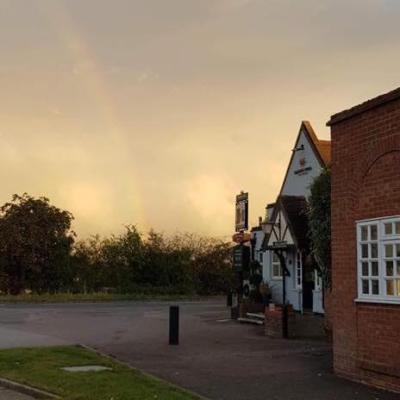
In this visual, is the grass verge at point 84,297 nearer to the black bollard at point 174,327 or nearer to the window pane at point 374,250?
the black bollard at point 174,327

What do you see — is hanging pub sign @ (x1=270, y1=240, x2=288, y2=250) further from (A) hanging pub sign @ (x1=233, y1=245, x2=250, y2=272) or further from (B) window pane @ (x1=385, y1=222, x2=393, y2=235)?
(B) window pane @ (x1=385, y1=222, x2=393, y2=235)

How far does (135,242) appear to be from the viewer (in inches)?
1882

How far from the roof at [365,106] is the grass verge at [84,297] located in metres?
28.8

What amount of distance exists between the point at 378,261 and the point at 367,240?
48cm

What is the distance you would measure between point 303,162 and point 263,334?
10.2 meters

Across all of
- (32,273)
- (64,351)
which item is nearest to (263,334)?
(64,351)

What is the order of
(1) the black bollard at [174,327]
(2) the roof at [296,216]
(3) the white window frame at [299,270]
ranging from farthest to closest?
(3) the white window frame at [299,270], (2) the roof at [296,216], (1) the black bollard at [174,327]

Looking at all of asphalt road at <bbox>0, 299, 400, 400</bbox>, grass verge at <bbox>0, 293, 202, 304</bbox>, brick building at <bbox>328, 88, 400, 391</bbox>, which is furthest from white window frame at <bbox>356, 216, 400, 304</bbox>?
grass verge at <bbox>0, 293, 202, 304</bbox>

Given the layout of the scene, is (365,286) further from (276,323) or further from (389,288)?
(276,323)

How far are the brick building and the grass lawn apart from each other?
3238 mm

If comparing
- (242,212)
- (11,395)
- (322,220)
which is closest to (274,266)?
(242,212)

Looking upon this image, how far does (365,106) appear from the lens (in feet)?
38.3

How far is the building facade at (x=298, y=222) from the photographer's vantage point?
26500 mm

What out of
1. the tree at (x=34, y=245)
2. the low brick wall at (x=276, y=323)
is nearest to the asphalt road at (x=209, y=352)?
the low brick wall at (x=276, y=323)
